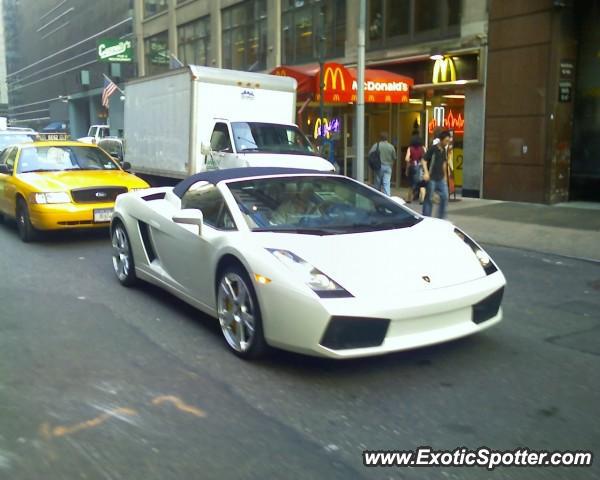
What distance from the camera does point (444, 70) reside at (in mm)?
16812

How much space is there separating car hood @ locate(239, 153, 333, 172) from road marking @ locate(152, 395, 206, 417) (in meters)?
8.74

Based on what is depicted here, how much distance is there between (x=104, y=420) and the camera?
3.82 meters

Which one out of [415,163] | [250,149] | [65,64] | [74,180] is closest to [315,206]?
[74,180]

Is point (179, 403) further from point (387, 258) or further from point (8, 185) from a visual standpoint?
point (8, 185)

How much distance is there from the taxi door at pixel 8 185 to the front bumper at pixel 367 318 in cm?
727

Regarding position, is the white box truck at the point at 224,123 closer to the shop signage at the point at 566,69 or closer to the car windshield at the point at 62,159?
the car windshield at the point at 62,159

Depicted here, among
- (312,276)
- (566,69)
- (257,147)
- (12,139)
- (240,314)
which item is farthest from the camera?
(12,139)

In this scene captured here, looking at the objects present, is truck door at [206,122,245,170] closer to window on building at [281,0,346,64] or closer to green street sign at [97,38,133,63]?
window on building at [281,0,346,64]

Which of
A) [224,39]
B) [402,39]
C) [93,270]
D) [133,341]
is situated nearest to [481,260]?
[133,341]

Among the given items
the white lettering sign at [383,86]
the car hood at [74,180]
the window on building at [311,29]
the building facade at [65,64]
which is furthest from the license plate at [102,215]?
the building facade at [65,64]

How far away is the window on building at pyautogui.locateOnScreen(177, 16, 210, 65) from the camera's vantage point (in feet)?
99.0

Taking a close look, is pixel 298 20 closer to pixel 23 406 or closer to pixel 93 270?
pixel 93 270

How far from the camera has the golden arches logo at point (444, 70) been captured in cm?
1661

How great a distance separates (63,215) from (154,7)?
2989cm
